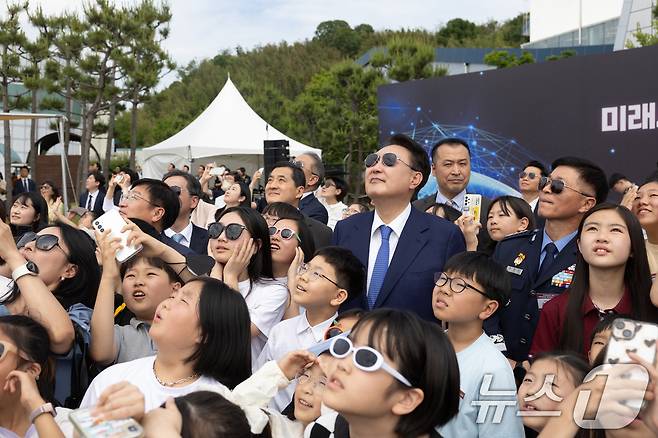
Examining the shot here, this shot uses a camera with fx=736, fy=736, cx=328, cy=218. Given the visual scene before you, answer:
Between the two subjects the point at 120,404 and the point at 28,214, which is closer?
the point at 120,404

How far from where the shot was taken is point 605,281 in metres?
3.13

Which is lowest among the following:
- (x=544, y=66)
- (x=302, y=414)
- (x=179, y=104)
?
(x=302, y=414)

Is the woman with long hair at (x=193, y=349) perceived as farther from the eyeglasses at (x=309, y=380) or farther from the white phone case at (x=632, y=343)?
the white phone case at (x=632, y=343)

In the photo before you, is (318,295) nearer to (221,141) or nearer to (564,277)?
(564,277)

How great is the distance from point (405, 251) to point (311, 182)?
3.09m

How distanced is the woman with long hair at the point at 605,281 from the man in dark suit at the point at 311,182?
321 centimetres

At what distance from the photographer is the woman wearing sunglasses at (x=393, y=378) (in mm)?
1967

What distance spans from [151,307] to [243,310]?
2.48 feet

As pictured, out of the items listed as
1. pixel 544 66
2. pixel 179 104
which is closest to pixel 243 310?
pixel 544 66

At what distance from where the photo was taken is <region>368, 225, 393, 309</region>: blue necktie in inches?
138

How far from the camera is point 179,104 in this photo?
→ 47.9m

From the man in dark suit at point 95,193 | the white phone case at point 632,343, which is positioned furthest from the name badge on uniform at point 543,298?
the man in dark suit at point 95,193

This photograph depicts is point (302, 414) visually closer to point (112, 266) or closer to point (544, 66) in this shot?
point (112, 266)

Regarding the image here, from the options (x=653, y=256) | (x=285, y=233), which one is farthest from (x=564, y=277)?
(x=285, y=233)
